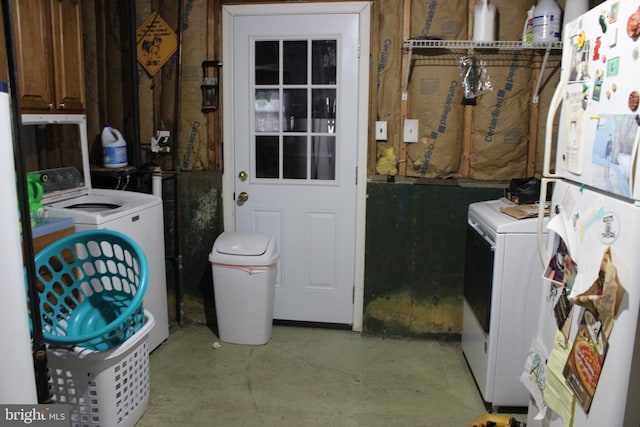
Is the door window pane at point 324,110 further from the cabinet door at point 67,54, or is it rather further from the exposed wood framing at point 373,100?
the cabinet door at point 67,54

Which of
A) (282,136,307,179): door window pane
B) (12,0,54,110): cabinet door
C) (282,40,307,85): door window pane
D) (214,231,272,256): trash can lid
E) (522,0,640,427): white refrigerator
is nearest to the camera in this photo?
(522,0,640,427): white refrigerator

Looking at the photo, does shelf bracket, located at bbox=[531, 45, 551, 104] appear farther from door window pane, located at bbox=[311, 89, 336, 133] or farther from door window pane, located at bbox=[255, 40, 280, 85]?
door window pane, located at bbox=[255, 40, 280, 85]

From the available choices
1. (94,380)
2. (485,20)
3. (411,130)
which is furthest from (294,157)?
(94,380)

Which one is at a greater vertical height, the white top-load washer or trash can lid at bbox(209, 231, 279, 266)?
the white top-load washer

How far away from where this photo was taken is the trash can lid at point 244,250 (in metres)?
3.25

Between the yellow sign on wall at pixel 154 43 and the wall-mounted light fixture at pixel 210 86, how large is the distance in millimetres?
257

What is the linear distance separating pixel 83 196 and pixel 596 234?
2727 mm

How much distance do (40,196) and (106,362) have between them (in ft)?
3.15

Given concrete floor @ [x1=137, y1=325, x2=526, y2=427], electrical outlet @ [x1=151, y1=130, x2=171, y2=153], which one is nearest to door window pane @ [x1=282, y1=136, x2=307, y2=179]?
electrical outlet @ [x1=151, y1=130, x2=171, y2=153]

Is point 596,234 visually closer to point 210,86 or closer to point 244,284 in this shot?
point 244,284

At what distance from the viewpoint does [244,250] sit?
3.28m

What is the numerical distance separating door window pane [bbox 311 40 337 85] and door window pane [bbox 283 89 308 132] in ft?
0.44

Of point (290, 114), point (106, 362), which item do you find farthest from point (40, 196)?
point (290, 114)

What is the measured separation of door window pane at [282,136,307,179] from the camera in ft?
11.5
